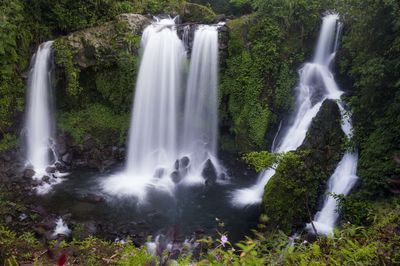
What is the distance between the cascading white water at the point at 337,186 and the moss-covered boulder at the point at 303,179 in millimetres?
→ 150

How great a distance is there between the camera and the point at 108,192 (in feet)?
37.7

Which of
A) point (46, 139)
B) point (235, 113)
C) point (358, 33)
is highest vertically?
point (358, 33)

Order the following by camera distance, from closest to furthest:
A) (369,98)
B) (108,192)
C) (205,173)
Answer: (369,98), (108,192), (205,173)

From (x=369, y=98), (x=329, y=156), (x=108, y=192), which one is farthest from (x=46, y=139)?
(x=369, y=98)

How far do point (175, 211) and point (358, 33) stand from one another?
6.71 meters

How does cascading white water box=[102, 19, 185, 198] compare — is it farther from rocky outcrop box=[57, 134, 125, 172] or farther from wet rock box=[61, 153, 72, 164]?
wet rock box=[61, 153, 72, 164]

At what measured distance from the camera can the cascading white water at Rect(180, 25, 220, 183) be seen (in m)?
13.4

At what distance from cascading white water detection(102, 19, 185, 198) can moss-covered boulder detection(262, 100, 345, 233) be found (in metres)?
5.21

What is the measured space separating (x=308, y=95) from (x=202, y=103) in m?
3.90

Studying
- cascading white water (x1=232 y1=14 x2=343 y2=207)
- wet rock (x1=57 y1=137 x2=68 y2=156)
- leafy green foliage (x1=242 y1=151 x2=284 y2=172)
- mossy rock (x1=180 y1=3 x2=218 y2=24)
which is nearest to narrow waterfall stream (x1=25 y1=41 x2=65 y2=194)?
wet rock (x1=57 y1=137 x2=68 y2=156)

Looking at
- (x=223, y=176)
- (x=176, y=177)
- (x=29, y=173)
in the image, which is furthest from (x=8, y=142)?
(x=223, y=176)

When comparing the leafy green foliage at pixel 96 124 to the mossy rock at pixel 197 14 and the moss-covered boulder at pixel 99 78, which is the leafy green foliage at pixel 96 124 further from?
the mossy rock at pixel 197 14

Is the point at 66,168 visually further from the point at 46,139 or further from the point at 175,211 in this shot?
the point at 175,211

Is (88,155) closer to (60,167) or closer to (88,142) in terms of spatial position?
(88,142)
